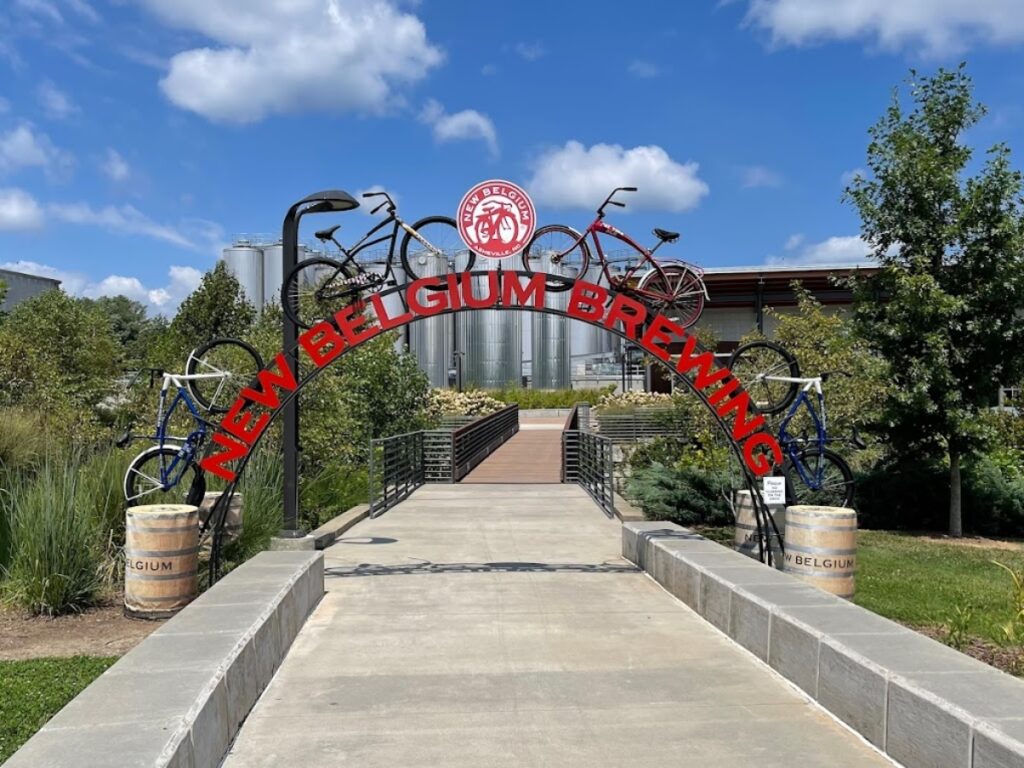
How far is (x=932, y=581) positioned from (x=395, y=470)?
8.86m

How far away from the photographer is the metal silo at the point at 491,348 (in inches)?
2375

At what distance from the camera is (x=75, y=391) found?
904 inches

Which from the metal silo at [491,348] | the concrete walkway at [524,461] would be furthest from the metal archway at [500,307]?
the metal silo at [491,348]

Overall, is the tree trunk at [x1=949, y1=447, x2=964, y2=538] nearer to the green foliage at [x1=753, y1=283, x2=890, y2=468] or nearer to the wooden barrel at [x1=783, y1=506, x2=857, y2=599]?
the green foliage at [x1=753, y1=283, x2=890, y2=468]

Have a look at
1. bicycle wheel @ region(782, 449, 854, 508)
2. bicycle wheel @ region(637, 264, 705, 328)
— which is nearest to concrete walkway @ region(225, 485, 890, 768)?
bicycle wheel @ region(782, 449, 854, 508)

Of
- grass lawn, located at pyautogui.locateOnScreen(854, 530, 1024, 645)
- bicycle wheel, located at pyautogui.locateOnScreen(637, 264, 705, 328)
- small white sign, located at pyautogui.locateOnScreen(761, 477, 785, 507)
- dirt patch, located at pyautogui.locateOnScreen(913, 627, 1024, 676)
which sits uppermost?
bicycle wheel, located at pyautogui.locateOnScreen(637, 264, 705, 328)

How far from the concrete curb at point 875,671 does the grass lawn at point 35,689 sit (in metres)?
4.11

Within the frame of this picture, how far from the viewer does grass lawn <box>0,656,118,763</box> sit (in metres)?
4.70

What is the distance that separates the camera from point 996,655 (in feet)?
20.1

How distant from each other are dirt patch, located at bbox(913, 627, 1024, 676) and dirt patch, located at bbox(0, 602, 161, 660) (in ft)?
19.6

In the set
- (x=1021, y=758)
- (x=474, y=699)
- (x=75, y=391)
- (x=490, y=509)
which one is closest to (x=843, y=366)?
(x=490, y=509)

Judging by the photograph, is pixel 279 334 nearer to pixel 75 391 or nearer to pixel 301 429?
pixel 301 429

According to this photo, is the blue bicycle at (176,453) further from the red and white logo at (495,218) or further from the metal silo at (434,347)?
the metal silo at (434,347)

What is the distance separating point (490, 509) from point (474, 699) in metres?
9.50
